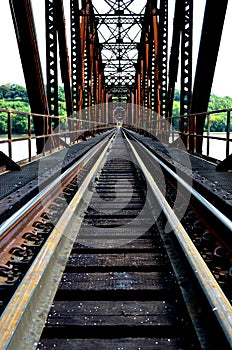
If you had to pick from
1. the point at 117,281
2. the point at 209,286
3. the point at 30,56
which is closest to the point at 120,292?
the point at 117,281

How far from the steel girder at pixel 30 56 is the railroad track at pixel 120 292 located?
5.82 meters

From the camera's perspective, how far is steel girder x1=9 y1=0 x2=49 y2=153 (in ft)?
29.4

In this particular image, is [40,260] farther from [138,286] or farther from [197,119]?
[197,119]

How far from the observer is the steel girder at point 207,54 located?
8.28 meters

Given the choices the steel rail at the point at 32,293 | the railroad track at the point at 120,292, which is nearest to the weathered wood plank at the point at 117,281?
the railroad track at the point at 120,292

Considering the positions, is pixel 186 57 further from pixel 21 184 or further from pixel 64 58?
pixel 21 184

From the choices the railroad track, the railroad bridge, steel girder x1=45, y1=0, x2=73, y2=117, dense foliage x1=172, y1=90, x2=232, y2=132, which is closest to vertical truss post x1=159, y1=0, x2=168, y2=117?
dense foliage x1=172, y1=90, x2=232, y2=132

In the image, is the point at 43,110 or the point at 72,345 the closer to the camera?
the point at 72,345

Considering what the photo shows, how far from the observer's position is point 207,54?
29.7 ft

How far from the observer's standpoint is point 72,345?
222 centimetres

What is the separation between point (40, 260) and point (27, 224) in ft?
4.27

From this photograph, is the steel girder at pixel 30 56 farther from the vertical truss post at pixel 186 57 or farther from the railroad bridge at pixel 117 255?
the vertical truss post at pixel 186 57

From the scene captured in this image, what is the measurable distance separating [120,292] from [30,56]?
7743mm

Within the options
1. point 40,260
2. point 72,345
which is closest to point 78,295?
point 40,260
